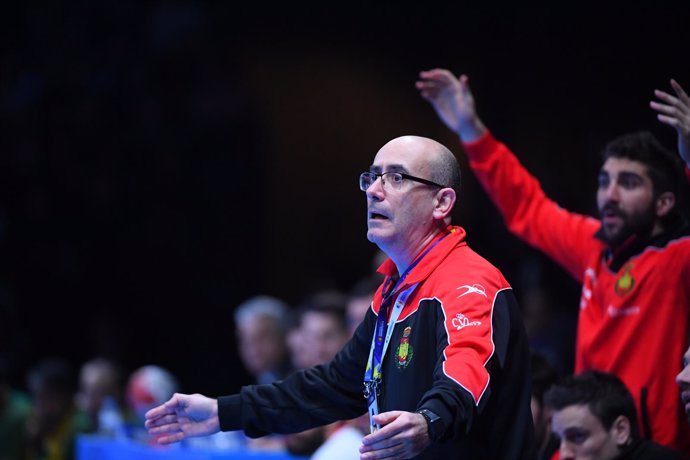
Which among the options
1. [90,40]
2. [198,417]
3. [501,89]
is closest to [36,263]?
[90,40]

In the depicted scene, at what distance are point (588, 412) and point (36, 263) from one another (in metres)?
6.82

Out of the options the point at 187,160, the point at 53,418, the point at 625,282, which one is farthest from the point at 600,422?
the point at 187,160

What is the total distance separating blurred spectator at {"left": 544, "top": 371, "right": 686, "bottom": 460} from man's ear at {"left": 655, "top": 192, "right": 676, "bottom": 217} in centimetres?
70

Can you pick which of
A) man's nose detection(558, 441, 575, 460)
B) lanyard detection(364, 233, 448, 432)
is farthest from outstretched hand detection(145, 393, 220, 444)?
man's nose detection(558, 441, 575, 460)

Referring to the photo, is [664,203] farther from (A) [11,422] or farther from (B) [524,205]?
(A) [11,422]

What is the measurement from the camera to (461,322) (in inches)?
106

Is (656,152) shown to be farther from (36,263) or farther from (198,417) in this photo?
(36,263)

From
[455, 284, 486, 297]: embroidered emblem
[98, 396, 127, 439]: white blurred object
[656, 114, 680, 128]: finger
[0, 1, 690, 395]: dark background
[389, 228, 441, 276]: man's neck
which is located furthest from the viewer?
[0, 1, 690, 395]: dark background

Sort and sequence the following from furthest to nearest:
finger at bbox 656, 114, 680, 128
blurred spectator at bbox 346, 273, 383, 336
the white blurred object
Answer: the white blurred object
blurred spectator at bbox 346, 273, 383, 336
finger at bbox 656, 114, 680, 128

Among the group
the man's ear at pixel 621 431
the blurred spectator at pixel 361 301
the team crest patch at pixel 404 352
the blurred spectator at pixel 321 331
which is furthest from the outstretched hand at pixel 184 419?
the blurred spectator at pixel 321 331

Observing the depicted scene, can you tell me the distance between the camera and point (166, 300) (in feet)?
30.1

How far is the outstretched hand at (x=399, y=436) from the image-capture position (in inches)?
93.7

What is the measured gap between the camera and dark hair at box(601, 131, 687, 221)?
3.84 m

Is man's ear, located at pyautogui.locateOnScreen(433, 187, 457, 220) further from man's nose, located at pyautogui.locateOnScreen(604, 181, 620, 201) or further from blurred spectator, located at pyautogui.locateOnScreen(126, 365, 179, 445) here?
blurred spectator, located at pyautogui.locateOnScreen(126, 365, 179, 445)
